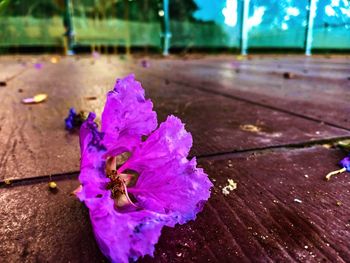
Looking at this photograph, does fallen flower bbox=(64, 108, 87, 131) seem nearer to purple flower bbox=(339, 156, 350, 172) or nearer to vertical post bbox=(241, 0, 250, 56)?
purple flower bbox=(339, 156, 350, 172)

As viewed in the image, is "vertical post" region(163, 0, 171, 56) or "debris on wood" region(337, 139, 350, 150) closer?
"debris on wood" region(337, 139, 350, 150)

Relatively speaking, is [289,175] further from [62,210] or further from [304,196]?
[62,210]

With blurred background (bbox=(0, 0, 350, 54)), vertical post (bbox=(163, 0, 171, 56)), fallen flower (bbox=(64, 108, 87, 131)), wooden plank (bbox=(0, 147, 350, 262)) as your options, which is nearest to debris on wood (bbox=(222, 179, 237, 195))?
wooden plank (bbox=(0, 147, 350, 262))

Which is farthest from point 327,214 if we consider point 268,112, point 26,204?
point 268,112

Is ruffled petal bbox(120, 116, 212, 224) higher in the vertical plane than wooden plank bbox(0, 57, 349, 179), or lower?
higher

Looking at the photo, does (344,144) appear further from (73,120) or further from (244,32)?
(244,32)

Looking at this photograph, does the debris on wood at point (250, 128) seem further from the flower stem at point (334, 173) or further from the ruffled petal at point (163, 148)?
the ruffled petal at point (163, 148)

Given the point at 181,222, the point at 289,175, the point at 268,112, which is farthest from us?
the point at 268,112
